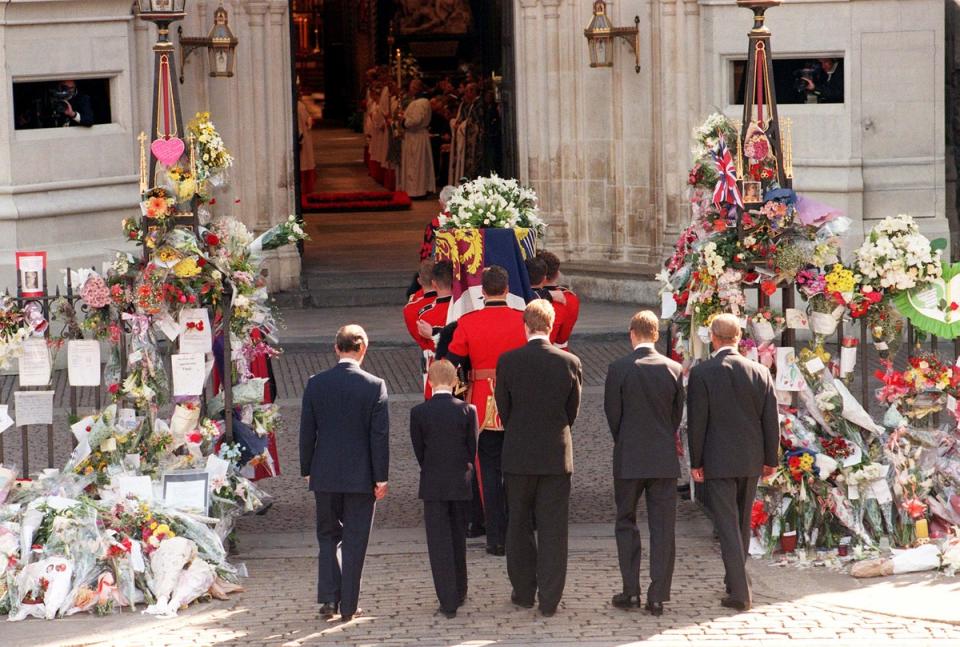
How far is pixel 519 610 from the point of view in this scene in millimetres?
9125

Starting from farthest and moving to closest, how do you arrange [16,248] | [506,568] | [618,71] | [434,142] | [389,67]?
[389,67]
[434,142]
[618,71]
[16,248]
[506,568]

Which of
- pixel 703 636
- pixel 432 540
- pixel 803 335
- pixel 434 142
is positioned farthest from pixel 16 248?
pixel 434 142

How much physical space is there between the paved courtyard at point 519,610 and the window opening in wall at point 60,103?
6.68 metres

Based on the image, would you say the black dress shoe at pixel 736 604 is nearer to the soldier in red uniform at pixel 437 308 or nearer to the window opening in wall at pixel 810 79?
the soldier in red uniform at pixel 437 308

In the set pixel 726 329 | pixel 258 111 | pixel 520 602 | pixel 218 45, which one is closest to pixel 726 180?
pixel 726 329

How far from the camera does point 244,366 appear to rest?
10.7 m

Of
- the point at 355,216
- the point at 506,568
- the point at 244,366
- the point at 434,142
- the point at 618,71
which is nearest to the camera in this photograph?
the point at 506,568

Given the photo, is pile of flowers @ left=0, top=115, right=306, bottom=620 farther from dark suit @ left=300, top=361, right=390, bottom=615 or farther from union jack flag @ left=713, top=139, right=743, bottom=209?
union jack flag @ left=713, top=139, right=743, bottom=209

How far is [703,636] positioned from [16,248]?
9.54m

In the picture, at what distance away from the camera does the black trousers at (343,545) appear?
8.95m

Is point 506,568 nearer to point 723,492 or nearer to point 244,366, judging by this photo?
point 723,492

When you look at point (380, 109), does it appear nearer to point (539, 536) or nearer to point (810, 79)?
point (810, 79)

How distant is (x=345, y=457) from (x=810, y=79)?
30.1 ft

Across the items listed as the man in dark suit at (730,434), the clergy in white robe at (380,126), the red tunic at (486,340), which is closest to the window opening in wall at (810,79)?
the red tunic at (486,340)
